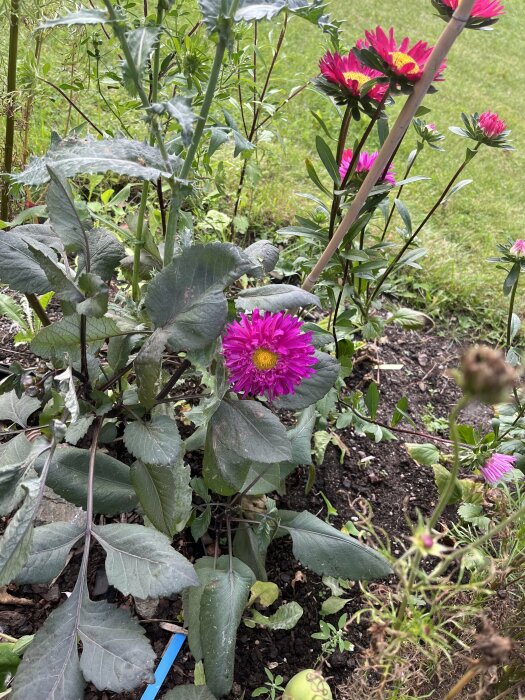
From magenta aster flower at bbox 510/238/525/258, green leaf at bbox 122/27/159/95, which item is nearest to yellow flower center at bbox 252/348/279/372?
green leaf at bbox 122/27/159/95

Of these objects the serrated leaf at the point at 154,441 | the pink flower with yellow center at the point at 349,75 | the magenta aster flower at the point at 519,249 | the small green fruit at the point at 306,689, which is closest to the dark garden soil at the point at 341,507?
the small green fruit at the point at 306,689

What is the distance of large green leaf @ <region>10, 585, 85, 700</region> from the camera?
2.80 feet

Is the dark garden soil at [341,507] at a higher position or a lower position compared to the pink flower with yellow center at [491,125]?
lower

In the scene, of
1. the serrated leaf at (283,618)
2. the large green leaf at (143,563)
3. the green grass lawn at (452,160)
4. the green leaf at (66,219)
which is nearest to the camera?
the large green leaf at (143,563)

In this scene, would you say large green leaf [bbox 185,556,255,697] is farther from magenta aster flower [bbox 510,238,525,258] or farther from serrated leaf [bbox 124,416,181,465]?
magenta aster flower [bbox 510,238,525,258]

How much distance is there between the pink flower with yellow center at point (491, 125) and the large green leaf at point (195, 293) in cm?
71

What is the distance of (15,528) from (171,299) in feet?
1.36

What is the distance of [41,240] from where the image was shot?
1194mm

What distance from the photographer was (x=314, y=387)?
3.75 feet

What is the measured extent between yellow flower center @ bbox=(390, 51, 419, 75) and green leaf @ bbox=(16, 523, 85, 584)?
3.09ft

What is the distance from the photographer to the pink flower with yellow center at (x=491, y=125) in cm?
132

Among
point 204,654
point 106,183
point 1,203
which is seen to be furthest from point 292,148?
point 204,654

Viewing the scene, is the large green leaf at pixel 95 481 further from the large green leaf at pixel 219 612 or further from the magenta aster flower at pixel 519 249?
the magenta aster flower at pixel 519 249

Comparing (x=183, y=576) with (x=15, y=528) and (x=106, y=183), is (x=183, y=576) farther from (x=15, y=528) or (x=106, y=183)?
(x=106, y=183)
